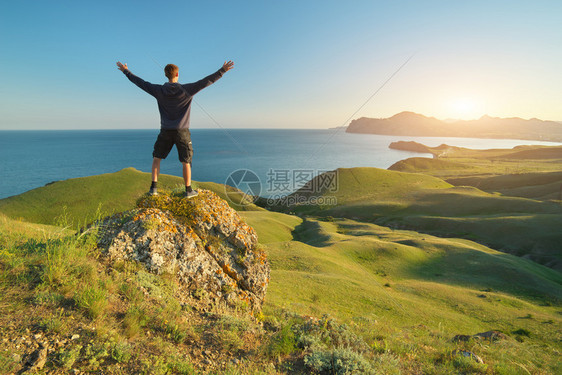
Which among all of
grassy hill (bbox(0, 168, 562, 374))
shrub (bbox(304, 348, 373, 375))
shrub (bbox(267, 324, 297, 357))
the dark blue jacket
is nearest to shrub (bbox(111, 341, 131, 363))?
grassy hill (bbox(0, 168, 562, 374))

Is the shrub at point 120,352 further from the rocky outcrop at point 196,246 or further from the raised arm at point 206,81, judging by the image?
the raised arm at point 206,81

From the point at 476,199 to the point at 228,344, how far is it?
7720 cm

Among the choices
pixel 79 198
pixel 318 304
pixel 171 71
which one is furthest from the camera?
pixel 79 198

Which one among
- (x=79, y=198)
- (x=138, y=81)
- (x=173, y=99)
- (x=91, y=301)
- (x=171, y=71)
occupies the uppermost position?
(x=171, y=71)

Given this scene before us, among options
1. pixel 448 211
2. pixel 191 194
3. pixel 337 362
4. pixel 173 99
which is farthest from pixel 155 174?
pixel 448 211

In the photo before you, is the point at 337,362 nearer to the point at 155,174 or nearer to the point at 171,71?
the point at 155,174

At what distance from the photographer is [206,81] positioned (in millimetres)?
7984

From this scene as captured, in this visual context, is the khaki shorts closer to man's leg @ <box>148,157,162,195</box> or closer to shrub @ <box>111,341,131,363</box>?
man's leg @ <box>148,157,162,195</box>

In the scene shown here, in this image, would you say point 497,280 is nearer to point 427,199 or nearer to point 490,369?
point 490,369

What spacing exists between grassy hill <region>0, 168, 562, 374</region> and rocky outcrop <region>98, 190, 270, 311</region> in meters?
0.75

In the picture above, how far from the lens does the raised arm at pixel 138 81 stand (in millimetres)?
7918

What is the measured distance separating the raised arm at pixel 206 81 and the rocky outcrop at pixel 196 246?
4.32 m

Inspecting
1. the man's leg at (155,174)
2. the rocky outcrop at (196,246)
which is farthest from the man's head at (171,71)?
the rocky outcrop at (196,246)

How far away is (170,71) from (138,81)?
1091 millimetres
